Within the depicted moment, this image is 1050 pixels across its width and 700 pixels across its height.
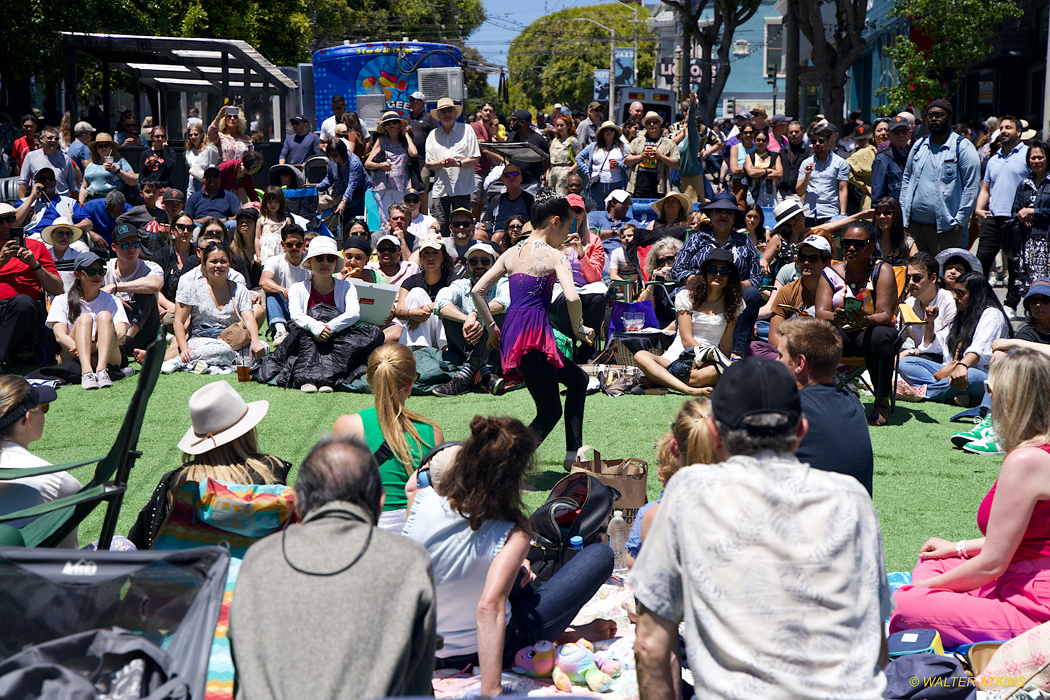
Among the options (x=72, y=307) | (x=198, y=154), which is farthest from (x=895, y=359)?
(x=198, y=154)

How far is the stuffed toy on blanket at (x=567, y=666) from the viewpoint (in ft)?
11.8

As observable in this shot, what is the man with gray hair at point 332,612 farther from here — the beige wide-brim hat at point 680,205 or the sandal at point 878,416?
the beige wide-brim hat at point 680,205

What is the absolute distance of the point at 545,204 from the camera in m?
5.55

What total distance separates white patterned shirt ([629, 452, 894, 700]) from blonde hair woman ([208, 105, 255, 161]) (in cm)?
1178

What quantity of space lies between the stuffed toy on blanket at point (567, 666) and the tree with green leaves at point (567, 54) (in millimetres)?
79773

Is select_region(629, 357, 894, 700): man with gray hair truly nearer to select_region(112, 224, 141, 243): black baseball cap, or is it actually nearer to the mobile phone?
the mobile phone

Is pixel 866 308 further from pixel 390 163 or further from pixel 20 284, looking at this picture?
pixel 20 284

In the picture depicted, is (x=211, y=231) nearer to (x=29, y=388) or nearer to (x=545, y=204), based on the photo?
(x=545, y=204)

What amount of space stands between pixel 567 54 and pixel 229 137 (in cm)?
7979

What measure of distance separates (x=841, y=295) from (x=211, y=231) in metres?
6.14

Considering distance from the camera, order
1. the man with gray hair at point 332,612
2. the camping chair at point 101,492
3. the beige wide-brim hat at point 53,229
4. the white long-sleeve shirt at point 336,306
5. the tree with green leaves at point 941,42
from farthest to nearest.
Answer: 1. the tree with green leaves at point 941,42
2. the beige wide-brim hat at point 53,229
3. the white long-sleeve shirt at point 336,306
4. the camping chair at point 101,492
5. the man with gray hair at point 332,612

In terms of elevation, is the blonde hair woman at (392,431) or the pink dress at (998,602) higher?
the blonde hair woman at (392,431)

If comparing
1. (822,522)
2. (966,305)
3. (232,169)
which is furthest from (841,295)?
(232,169)

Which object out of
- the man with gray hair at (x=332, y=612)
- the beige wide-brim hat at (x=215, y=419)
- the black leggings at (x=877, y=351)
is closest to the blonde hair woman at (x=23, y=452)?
the beige wide-brim hat at (x=215, y=419)
